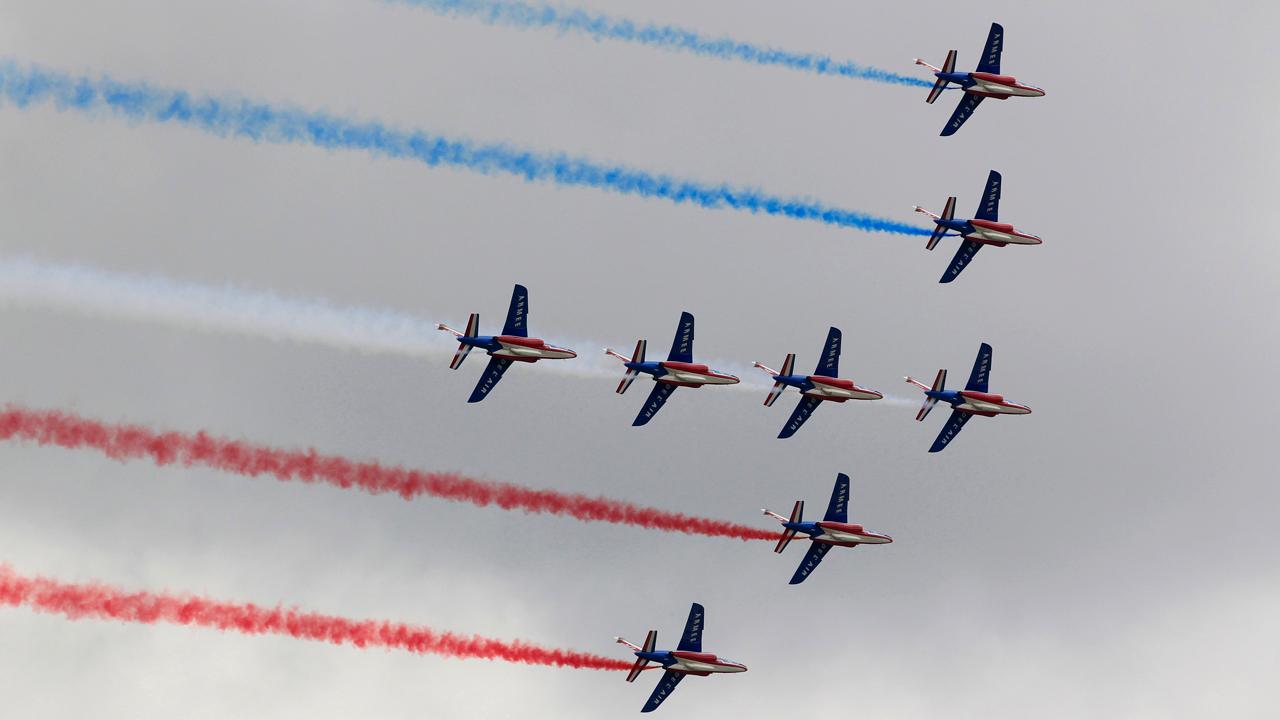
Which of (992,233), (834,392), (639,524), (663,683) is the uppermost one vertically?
(992,233)

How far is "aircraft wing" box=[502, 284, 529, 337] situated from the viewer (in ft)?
290

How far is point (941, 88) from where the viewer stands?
Result: 97.8m

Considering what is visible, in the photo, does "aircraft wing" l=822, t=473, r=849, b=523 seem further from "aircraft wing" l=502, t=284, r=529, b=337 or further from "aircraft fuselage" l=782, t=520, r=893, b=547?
"aircraft wing" l=502, t=284, r=529, b=337

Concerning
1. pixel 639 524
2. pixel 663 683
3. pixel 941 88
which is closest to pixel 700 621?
pixel 663 683

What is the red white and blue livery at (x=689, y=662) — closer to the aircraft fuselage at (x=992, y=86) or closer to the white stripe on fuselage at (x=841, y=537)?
the white stripe on fuselage at (x=841, y=537)

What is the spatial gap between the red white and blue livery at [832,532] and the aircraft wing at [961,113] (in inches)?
651

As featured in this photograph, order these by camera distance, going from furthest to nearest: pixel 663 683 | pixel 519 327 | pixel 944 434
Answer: pixel 944 434, pixel 663 683, pixel 519 327

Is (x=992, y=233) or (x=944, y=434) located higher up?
(x=992, y=233)

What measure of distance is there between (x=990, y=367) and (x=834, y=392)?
9929mm

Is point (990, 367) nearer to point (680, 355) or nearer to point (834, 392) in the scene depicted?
point (834, 392)

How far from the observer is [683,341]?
92.6m

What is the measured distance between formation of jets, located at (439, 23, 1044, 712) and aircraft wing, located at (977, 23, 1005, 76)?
45 mm

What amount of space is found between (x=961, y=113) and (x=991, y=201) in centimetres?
450

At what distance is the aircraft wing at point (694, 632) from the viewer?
319 feet
